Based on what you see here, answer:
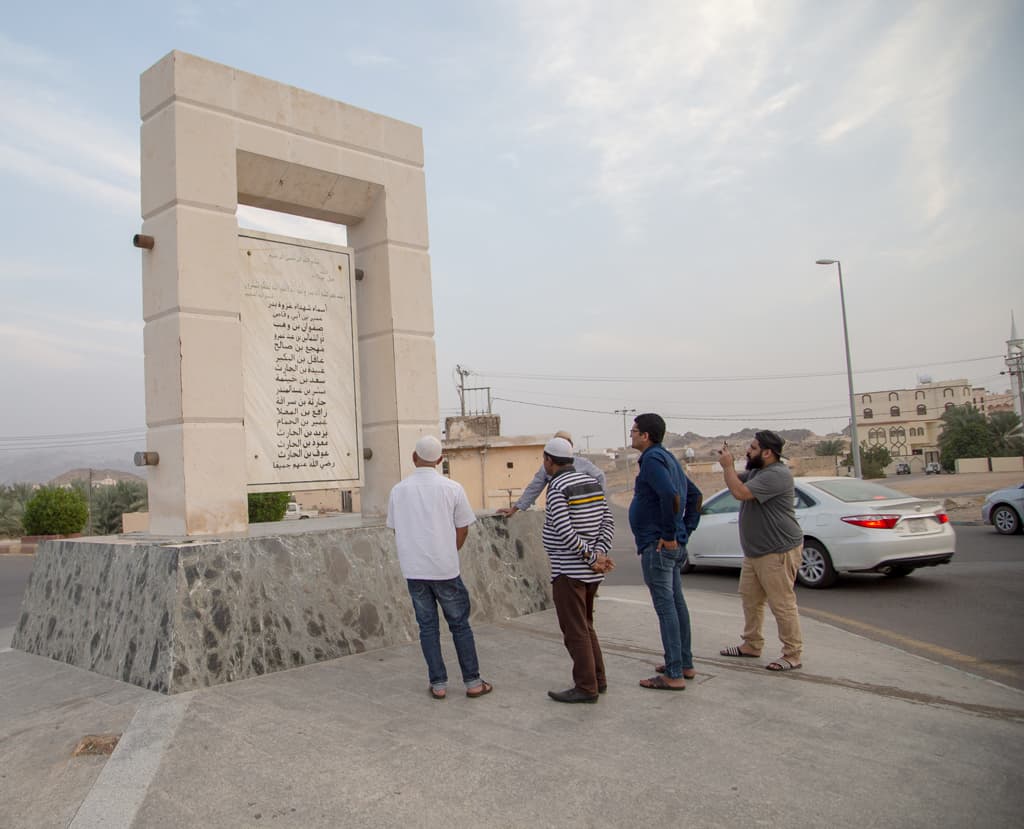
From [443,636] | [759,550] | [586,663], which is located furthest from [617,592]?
[586,663]

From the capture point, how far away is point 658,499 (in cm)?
524

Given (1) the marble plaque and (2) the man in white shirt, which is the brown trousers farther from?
(1) the marble plaque

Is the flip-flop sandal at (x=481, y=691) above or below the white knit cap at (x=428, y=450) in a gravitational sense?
below

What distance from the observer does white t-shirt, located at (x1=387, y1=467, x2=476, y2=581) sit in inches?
198

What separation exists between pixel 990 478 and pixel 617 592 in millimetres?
43249

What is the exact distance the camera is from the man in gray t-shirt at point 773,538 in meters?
5.73

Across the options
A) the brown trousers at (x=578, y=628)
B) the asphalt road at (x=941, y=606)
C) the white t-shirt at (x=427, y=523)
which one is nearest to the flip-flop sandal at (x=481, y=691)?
the brown trousers at (x=578, y=628)

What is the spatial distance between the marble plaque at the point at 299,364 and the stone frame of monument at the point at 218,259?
0.84 feet

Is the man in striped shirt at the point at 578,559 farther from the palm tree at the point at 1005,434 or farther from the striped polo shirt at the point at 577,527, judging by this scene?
the palm tree at the point at 1005,434

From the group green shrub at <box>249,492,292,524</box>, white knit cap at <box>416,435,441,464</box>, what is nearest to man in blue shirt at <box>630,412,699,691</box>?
white knit cap at <box>416,435,441,464</box>

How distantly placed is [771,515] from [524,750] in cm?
268

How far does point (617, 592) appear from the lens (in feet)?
34.7

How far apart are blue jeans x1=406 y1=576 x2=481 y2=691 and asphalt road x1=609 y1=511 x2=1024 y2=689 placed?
2.52 metres

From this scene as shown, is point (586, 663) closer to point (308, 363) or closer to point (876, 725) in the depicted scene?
point (876, 725)
